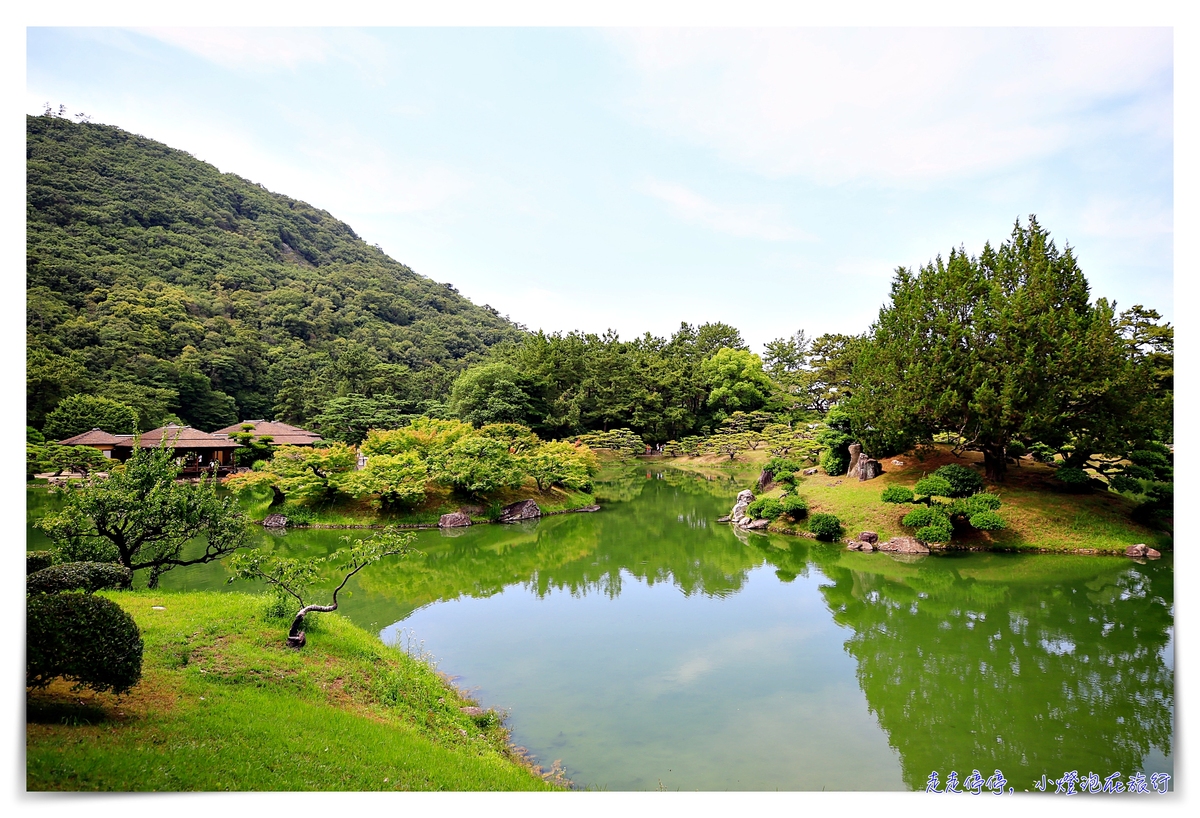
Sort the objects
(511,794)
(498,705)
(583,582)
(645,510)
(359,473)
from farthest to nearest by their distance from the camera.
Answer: (645,510) < (359,473) < (583,582) < (498,705) < (511,794)

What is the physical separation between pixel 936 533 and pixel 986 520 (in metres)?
0.86

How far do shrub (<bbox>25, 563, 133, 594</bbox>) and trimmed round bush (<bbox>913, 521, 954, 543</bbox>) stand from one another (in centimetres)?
1209

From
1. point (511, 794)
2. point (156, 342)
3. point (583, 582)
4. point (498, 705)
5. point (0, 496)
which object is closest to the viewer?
point (511, 794)

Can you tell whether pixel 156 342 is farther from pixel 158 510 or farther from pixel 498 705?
pixel 498 705

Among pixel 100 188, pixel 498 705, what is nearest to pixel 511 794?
pixel 498 705

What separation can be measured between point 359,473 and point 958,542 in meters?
13.0

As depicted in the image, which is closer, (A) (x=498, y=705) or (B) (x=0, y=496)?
(B) (x=0, y=496)

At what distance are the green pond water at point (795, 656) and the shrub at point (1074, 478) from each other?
2.24 m

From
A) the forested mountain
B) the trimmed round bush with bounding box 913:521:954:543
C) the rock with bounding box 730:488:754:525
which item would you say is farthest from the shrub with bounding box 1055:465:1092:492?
the forested mountain

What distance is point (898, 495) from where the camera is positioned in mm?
11992

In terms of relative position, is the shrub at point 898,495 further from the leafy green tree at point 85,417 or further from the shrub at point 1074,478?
the leafy green tree at point 85,417

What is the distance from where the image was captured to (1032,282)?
12047 millimetres

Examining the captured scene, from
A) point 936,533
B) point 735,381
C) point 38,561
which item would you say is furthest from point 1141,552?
point 735,381

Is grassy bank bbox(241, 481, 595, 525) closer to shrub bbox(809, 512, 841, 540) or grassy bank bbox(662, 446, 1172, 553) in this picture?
grassy bank bbox(662, 446, 1172, 553)
